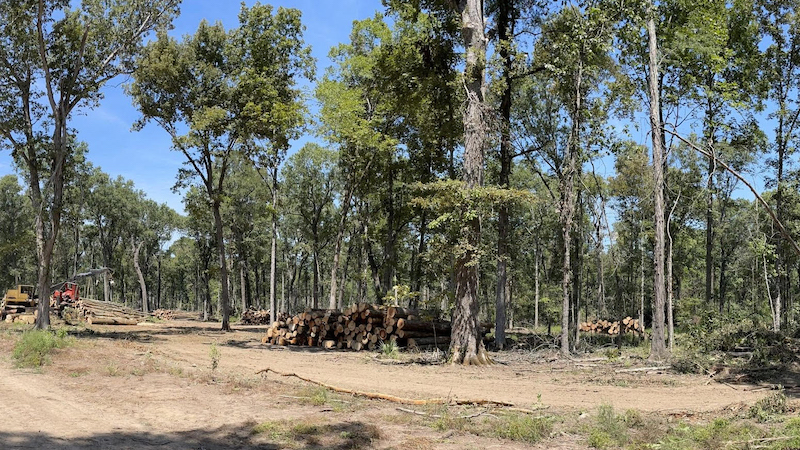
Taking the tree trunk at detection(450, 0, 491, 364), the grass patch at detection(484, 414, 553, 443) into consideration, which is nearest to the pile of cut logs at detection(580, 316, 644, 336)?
the tree trunk at detection(450, 0, 491, 364)

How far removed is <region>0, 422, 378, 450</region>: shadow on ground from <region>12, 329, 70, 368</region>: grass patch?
19.4 feet

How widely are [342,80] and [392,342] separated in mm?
13497

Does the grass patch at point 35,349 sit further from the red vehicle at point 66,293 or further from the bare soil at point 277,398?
the red vehicle at point 66,293

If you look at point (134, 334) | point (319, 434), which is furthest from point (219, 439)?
point (134, 334)

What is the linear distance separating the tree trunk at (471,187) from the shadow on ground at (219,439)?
7910 mm

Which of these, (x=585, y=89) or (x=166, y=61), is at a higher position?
(x=166, y=61)

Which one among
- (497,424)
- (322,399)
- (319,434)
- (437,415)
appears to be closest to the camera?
(319,434)

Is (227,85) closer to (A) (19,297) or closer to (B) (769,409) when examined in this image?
(A) (19,297)

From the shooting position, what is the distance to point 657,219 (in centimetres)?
1484

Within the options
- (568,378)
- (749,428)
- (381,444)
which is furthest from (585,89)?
(381,444)

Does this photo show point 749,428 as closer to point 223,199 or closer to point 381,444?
point 381,444

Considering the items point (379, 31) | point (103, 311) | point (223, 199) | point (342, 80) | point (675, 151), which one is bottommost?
point (103, 311)

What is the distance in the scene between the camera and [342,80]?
2520 cm

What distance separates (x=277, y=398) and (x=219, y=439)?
217 cm
